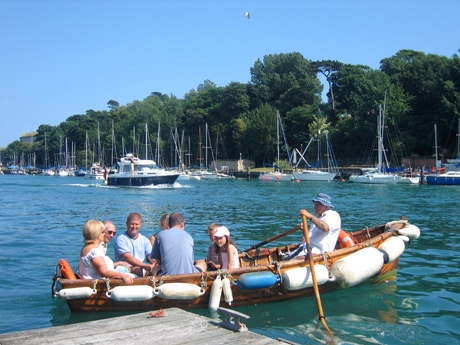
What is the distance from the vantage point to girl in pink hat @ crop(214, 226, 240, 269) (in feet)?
27.8

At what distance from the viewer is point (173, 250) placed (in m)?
8.23

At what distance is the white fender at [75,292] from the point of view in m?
7.96

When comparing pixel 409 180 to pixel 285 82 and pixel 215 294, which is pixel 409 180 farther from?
pixel 215 294

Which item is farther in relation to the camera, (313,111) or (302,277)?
(313,111)

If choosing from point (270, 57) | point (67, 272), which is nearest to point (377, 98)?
point (270, 57)

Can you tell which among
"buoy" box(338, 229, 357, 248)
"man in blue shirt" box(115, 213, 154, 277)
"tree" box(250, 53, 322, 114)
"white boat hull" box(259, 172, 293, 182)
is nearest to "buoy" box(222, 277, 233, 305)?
"man in blue shirt" box(115, 213, 154, 277)

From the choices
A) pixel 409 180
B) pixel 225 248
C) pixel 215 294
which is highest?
pixel 225 248

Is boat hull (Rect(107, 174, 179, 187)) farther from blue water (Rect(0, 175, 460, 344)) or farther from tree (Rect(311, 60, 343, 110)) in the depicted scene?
tree (Rect(311, 60, 343, 110))

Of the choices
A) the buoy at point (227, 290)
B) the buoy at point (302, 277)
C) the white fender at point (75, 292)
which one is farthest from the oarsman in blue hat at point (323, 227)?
the white fender at point (75, 292)

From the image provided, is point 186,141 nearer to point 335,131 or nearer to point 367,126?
point 335,131

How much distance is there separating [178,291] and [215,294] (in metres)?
0.63

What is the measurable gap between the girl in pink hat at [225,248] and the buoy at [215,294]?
0.57 meters

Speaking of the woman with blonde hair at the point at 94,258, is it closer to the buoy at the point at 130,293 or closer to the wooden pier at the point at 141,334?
the buoy at the point at 130,293

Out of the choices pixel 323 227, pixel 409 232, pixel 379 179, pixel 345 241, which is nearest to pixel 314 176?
pixel 379 179
